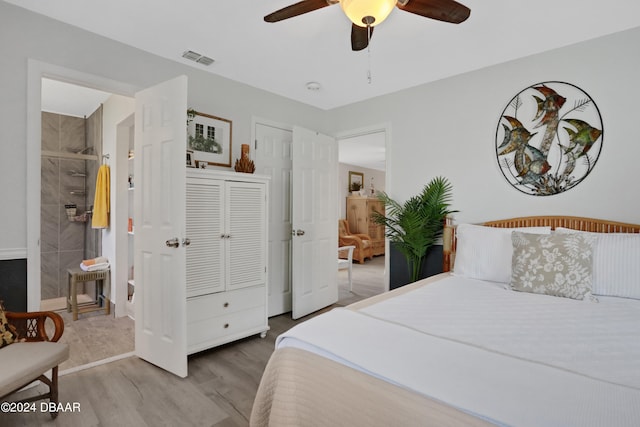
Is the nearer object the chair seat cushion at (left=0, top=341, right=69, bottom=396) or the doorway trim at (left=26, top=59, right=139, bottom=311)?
the chair seat cushion at (left=0, top=341, right=69, bottom=396)

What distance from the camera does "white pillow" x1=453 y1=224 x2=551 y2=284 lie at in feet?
7.55

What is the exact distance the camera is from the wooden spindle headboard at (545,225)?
89.1 inches

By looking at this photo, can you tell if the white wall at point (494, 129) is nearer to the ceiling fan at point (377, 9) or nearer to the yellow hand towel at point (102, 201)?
the ceiling fan at point (377, 9)

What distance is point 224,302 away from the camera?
2.71 meters

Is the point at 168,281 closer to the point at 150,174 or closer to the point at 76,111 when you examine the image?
the point at 150,174

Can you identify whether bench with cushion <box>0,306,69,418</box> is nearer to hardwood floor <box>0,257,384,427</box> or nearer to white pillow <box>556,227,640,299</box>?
hardwood floor <box>0,257,384,427</box>

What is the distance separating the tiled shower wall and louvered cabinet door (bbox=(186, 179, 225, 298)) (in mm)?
2388

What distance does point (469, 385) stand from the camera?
90cm

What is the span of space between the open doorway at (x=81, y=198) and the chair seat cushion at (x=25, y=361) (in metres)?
1.04

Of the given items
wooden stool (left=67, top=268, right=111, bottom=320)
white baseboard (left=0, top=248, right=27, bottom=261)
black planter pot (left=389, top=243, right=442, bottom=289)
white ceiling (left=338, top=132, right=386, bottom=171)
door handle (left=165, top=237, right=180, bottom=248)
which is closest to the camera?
white baseboard (left=0, top=248, right=27, bottom=261)

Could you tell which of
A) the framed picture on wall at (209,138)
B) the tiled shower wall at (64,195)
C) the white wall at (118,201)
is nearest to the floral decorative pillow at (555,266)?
the framed picture on wall at (209,138)

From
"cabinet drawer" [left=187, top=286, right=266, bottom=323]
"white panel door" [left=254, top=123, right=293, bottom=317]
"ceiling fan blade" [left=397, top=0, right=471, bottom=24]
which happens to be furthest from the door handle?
"ceiling fan blade" [left=397, top=0, right=471, bottom=24]

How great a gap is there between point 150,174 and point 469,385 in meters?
2.45

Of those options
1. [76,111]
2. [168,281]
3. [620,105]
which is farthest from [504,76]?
[76,111]
